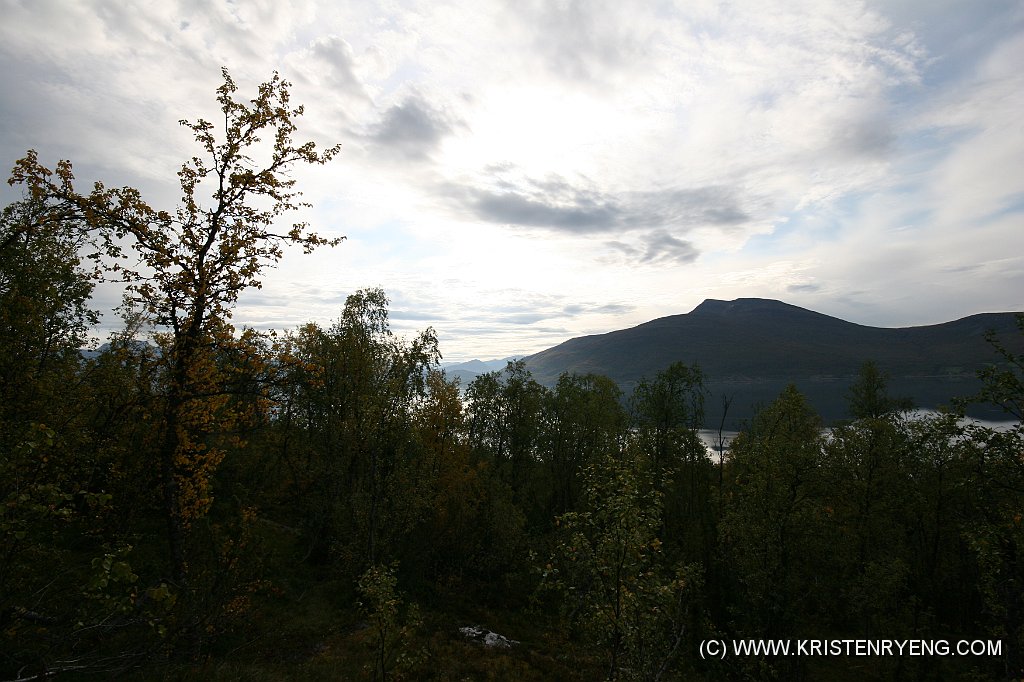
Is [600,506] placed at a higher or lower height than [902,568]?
higher

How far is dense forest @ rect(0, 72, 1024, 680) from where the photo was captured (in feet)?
31.1

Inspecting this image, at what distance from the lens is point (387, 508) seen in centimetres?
2611

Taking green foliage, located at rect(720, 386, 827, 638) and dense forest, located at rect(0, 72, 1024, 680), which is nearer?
dense forest, located at rect(0, 72, 1024, 680)

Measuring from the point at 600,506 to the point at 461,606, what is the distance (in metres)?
23.8

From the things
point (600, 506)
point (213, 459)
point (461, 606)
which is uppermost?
point (213, 459)

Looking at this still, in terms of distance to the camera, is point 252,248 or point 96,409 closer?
point 252,248

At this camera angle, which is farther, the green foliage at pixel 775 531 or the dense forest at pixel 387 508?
the green foliage at pixel 775 531

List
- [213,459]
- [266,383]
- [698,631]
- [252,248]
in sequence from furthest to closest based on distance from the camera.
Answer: [698,631] < [213,459] < [252,248] < [266,383]

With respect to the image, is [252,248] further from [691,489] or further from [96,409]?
[691,489]

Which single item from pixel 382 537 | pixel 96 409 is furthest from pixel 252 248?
pixel 382 537

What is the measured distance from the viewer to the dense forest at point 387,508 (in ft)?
31.1

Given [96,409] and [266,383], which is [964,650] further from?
[96,409]

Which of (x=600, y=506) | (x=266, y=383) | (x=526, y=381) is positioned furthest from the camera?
(x=526, y=381)

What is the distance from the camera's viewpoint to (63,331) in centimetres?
1862
